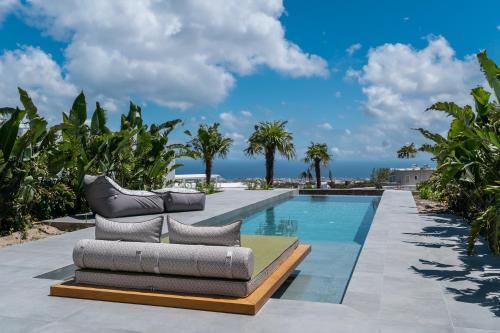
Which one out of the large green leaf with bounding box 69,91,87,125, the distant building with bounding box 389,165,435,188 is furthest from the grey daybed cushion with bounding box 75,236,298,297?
the distant building with bounding box 389,165,435,188

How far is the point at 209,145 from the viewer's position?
68.4 ft

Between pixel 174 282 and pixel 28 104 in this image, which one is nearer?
pixel 174 282

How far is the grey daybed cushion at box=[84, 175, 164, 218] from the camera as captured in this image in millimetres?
9977

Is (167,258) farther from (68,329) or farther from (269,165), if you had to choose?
(269,165)

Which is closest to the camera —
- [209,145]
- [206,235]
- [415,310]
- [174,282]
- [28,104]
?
[415,310]

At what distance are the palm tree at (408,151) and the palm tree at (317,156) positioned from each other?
7068 mm

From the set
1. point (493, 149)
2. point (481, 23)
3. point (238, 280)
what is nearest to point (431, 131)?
point (493, 149)

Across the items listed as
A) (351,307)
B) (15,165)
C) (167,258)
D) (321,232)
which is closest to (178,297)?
(167,258)

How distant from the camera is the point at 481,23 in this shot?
13734mm

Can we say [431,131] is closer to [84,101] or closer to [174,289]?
[174,289]

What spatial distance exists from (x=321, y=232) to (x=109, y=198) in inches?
187

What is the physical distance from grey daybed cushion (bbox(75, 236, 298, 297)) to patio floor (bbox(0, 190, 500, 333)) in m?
0.22

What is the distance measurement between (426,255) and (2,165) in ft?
23.1

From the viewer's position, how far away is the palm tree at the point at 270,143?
75.9ft
